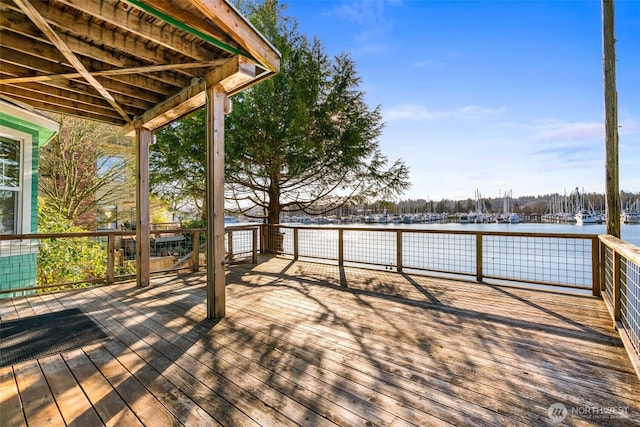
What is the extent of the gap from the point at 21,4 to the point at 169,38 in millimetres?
996

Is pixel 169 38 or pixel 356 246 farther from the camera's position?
pixel 356 246

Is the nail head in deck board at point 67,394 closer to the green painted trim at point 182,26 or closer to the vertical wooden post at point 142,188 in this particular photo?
the vertical wooden post at point 142,188

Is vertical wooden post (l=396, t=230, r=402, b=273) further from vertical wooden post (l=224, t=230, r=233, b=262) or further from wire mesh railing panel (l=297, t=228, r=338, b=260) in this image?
vertical wooden post (l=224, t=230, r=233, b=262)

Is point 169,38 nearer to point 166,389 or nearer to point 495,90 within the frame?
point 166,389

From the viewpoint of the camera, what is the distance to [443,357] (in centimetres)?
227

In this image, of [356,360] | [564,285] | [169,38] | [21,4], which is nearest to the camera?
[21,4]

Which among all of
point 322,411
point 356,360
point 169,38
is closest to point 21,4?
point 169,38

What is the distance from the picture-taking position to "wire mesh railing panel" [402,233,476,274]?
5.42 metres

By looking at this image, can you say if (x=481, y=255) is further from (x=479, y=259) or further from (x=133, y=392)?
(x=133, y=392)

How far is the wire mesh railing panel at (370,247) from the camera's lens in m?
5.96

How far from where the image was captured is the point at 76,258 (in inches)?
273

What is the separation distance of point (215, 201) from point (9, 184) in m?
4.48

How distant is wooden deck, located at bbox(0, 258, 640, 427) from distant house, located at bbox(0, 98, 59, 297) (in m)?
1.38

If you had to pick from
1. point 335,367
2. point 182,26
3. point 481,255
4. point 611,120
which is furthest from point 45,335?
point 611,120
